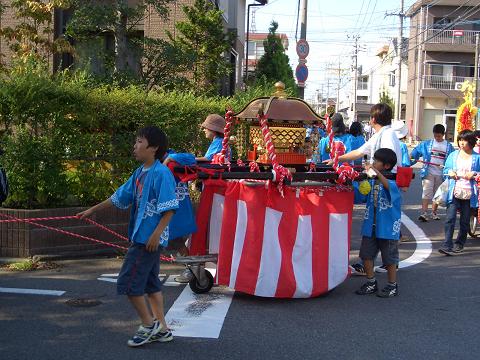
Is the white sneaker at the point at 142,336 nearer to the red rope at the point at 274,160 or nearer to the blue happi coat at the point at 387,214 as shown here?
the red rope at the point at 274,160

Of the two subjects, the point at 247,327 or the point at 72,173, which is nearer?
the point at 247,327

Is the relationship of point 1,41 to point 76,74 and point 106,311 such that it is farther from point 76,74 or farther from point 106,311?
point 106,311

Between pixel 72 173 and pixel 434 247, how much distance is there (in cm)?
505

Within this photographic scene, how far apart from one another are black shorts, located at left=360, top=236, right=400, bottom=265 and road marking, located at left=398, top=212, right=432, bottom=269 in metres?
1.35

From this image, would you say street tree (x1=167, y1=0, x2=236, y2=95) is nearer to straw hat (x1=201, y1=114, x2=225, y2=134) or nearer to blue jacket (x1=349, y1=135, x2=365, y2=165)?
blue jacket (x1=349, y1=135, x2=365, y2=165)

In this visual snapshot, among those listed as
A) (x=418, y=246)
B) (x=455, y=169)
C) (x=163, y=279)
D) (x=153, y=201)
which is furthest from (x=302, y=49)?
(x=153, y=201)

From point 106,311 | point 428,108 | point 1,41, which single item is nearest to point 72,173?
point 106,311

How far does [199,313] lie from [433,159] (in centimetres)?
660

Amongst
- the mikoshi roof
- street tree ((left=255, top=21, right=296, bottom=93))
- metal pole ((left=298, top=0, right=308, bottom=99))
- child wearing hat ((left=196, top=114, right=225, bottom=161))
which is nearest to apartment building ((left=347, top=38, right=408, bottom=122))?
street tree ((left=255, top=21, right=296, bottom=93))

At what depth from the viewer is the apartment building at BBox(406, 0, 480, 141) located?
43594mm

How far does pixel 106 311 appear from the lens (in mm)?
5023

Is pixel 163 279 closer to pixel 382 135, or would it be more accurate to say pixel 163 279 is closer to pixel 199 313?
pixel 199 313

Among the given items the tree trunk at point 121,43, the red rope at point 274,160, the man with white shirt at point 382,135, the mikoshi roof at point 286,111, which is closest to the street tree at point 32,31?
the tree trunk at point 121,43

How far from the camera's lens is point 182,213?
5.39 metres
